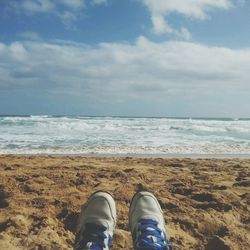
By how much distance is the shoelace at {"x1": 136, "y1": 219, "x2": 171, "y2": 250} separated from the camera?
2.32 metres

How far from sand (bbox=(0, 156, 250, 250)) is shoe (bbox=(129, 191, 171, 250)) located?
18 cm

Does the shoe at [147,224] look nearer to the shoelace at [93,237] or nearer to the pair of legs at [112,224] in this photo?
the pair of legs at [112,224]

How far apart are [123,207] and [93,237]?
3.34 ft

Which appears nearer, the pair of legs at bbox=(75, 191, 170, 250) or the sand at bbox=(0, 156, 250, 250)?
the pair of legs at bbox=(75, 191, 170, 250)

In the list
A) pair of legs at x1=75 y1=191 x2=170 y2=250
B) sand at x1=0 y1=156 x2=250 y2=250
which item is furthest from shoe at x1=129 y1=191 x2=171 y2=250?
sand at x1=0 y1=156 x2=250 y2=250

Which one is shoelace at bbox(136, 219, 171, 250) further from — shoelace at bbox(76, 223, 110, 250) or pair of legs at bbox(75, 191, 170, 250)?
shoelace at bbox(76, 223, 110, 250)

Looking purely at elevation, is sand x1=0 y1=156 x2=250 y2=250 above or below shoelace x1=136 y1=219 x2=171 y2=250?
below

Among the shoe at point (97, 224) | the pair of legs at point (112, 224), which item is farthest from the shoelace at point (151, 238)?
the shoe at point (97, 224)

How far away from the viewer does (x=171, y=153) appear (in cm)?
977

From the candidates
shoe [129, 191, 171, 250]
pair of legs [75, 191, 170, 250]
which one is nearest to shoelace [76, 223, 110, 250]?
pair of legs [75, 191, 170, 250]

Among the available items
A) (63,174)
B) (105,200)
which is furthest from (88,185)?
(105,200)

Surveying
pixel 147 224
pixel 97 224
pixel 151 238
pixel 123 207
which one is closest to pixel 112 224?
pixel 97 224

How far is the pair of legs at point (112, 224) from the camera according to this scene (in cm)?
235

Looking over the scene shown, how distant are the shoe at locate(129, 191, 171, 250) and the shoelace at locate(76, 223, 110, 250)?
0.22 metres
